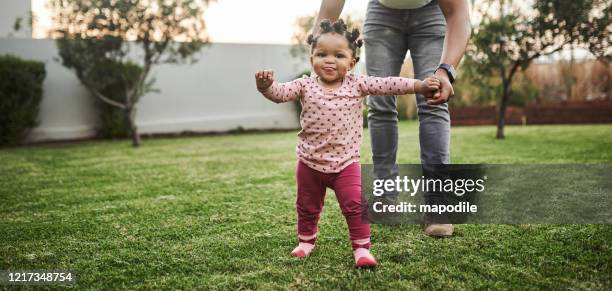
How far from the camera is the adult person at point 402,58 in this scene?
7.18 feet

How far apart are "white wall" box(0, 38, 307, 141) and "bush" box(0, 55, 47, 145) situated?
820mm

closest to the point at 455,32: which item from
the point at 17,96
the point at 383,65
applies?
the point at 383,65

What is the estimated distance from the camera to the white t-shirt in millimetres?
2158

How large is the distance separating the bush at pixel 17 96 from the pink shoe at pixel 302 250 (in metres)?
A: 8.19

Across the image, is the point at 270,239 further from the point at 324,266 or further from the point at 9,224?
the point at 9,224

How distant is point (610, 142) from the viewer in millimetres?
6078

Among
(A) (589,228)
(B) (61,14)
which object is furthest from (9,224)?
(B) (61,14)

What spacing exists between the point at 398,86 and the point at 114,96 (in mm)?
8834

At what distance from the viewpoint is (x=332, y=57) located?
1774 millimetres

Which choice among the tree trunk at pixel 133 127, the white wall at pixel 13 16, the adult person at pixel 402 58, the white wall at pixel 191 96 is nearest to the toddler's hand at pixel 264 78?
the adult person at pixel 402 58

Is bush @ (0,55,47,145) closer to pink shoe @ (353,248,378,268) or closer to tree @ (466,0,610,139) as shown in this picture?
tree @ (466,0,610,139)

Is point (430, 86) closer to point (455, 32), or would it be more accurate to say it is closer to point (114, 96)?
point (455, 32)

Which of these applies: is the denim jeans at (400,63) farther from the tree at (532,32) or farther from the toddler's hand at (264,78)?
the tree at (532,32)

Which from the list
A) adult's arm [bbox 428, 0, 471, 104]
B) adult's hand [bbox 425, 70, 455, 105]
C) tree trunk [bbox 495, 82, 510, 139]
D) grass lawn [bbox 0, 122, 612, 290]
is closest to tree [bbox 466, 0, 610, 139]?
tree trunk [bbox 495, 82, 510, 139]
